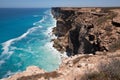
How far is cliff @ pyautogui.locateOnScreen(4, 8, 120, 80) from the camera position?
13.7m

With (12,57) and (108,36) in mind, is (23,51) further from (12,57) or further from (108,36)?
(108,36)

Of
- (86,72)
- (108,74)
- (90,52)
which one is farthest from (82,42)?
(108,74)

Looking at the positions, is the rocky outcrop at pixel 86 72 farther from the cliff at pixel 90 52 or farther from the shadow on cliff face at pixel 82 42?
the shadow on cliff face at pixel 82 42

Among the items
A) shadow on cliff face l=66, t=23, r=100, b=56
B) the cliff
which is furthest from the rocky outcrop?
shadow on cliff face l=66, t=23, r=100, b=56

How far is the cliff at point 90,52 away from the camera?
1370 centimetres

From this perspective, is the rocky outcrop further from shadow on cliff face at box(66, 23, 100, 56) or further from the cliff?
shadow on cliff face at box(66, 23, 100, 56)

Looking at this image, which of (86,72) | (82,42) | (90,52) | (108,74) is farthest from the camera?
(82,42)

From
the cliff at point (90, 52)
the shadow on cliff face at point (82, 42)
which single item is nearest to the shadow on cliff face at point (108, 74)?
the cliff at point (90, 52)

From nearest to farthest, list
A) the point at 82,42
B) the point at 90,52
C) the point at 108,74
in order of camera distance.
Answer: the point at 108,74, the point at 90,52, the point at 82,42

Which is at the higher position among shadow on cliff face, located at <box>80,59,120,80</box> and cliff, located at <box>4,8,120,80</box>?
shadow on cliff face, located at <box>80,59,120,80</box>

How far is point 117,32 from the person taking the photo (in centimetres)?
3303

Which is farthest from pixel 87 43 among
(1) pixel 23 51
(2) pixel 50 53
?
(1) pixel 23 51

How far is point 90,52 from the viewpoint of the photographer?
39.9m

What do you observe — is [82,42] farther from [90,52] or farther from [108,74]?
[108,74]
